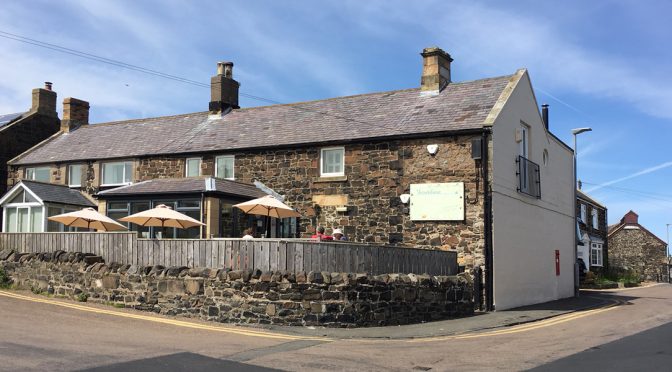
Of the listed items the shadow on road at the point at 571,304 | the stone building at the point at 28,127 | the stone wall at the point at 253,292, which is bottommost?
the shadow on road at the point at 571,304

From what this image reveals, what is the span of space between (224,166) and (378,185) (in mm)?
6841

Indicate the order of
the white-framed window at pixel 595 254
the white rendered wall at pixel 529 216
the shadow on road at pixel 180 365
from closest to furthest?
the shadow on road at pixel 180 365 < the white rendered wall at pixel 529 216 < the white-framed window at pixel 595 254

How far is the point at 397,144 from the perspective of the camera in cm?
2102

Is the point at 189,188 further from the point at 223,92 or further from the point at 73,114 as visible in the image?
the point at 73,114

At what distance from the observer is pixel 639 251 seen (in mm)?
52250

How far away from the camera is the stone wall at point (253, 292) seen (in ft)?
46.8

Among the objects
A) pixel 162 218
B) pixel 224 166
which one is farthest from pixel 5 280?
pixel 224 166

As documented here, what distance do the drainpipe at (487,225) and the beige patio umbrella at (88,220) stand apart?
487 inches

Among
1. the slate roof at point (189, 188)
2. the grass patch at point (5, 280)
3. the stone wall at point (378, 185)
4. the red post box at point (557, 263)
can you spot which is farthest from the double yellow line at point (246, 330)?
the red post box at point (557, 263)

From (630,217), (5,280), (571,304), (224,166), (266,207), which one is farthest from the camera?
(630,217)

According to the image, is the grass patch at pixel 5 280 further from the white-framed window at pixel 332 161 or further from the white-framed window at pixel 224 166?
the white-framed window at pixel 332 161

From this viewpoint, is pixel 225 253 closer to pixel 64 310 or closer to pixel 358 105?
pixel 64 310

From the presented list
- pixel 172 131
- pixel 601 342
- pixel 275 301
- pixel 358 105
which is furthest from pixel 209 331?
pixel 172 131

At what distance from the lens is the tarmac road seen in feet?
30.5
